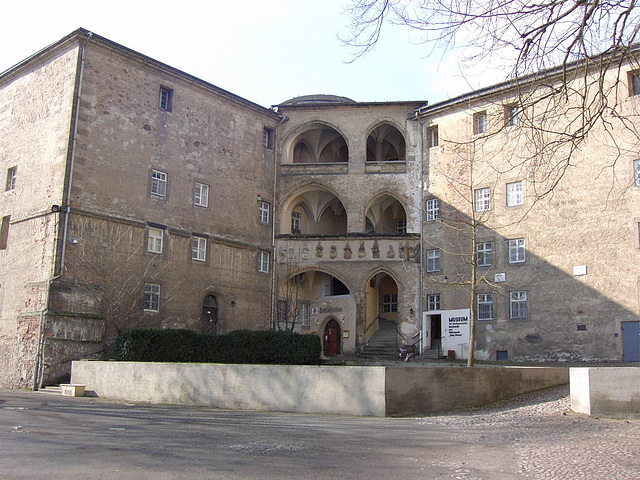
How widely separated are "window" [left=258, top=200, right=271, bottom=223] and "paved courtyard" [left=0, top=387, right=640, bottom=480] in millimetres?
18555

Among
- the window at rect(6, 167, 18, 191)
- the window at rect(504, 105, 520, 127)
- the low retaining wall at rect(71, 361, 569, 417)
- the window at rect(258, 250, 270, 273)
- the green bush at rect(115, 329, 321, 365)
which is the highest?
the window at rect(6, 167, 18, 191)

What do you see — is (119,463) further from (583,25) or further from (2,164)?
(2,164)

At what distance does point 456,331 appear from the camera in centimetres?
2808

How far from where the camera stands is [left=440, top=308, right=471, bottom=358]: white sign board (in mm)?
27828

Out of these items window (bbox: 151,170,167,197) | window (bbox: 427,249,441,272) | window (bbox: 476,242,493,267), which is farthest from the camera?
window (bbox: 427,249,441,272)

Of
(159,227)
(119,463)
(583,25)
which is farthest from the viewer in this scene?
(159,227)

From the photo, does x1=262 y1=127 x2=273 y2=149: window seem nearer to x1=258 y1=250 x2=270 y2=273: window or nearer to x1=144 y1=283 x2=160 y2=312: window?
x1=258 y1=250 x2=270 y2=273: window

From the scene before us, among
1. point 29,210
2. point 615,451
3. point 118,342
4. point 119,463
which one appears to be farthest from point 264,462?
point 29,210

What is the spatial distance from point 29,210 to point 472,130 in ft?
59.1

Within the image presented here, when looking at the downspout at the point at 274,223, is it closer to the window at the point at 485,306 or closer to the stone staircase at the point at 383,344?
the stone staircase at the point at 383,344

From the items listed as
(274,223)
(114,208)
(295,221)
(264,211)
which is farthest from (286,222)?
(114,208)

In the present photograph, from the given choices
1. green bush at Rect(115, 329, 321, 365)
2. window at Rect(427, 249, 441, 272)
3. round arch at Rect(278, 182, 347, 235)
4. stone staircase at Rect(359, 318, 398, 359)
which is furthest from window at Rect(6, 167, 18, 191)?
window at Rect(427, 249, 441, 272)

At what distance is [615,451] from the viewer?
8.06m

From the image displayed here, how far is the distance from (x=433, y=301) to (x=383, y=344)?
320cm
